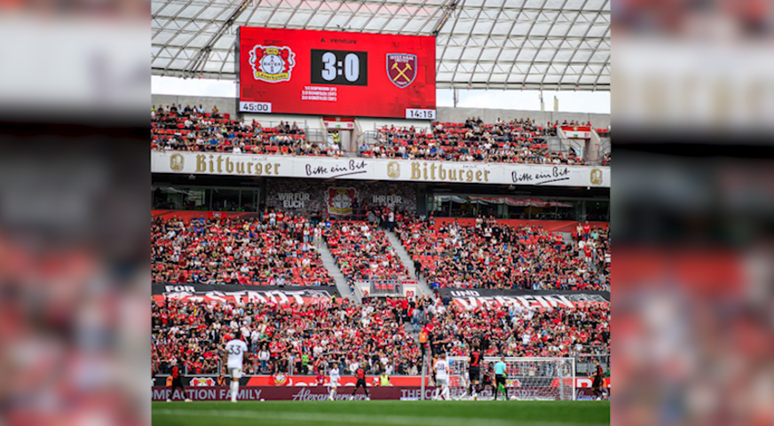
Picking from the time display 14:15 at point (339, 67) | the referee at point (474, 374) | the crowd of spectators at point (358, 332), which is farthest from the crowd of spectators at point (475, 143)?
the referee at point (474, 374)

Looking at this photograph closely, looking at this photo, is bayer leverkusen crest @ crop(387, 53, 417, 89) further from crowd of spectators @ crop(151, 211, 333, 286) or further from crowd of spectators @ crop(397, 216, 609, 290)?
crowd of spectators @ crop(151, 211, 333, 286)

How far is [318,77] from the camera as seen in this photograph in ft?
142

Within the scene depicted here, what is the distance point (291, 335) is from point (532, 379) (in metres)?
8.08

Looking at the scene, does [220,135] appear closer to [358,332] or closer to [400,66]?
[400,66]

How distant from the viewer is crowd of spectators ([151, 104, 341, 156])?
3938 centimetres

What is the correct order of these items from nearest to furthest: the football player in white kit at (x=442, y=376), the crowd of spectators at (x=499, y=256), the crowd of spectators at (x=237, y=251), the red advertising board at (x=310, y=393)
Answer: the red advertising board at (x=310, y=393)
the football player in white kit at (x=442, y=376)
the crowd of spectators at (x=237, y=251)
the crowd of spectators at (x=499, y=256)

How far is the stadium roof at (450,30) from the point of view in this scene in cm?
4050

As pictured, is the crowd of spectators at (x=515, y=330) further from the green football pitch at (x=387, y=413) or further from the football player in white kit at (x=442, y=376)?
the green football pitch at (x=387, y=413)
